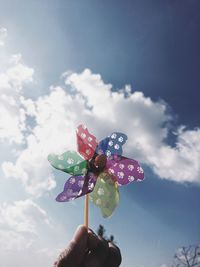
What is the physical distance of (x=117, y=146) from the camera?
507cm

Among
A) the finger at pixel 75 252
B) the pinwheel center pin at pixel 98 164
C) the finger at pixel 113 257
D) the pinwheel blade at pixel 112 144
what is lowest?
the finger at pixel 75 252

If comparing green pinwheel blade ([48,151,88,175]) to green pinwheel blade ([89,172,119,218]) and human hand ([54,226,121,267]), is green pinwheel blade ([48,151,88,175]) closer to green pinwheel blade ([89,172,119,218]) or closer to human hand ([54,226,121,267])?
green pinwheel blade ([89,172,119,218])

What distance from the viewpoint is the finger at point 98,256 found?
3.24 m

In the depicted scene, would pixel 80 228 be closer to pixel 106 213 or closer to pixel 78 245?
pixel 78 245

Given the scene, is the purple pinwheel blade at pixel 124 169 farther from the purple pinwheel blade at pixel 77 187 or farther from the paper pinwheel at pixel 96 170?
the purple pinwheel blade at pixel 77 187

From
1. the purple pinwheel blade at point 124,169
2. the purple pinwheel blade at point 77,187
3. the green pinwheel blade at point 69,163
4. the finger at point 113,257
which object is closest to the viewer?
the finger at point 113,257

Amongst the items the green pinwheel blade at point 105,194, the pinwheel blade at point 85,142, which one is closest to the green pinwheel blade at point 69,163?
the pinwheel blade at point 85,142

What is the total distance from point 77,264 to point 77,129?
226cm

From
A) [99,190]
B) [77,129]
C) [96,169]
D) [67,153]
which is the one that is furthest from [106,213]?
[77,129]

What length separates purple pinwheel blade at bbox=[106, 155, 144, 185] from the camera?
4.68 metres

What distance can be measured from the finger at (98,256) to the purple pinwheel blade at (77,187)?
98 cm

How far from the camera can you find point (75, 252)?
3201 mm

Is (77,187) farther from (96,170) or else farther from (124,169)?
(124,169)

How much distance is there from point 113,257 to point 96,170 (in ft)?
4.89
